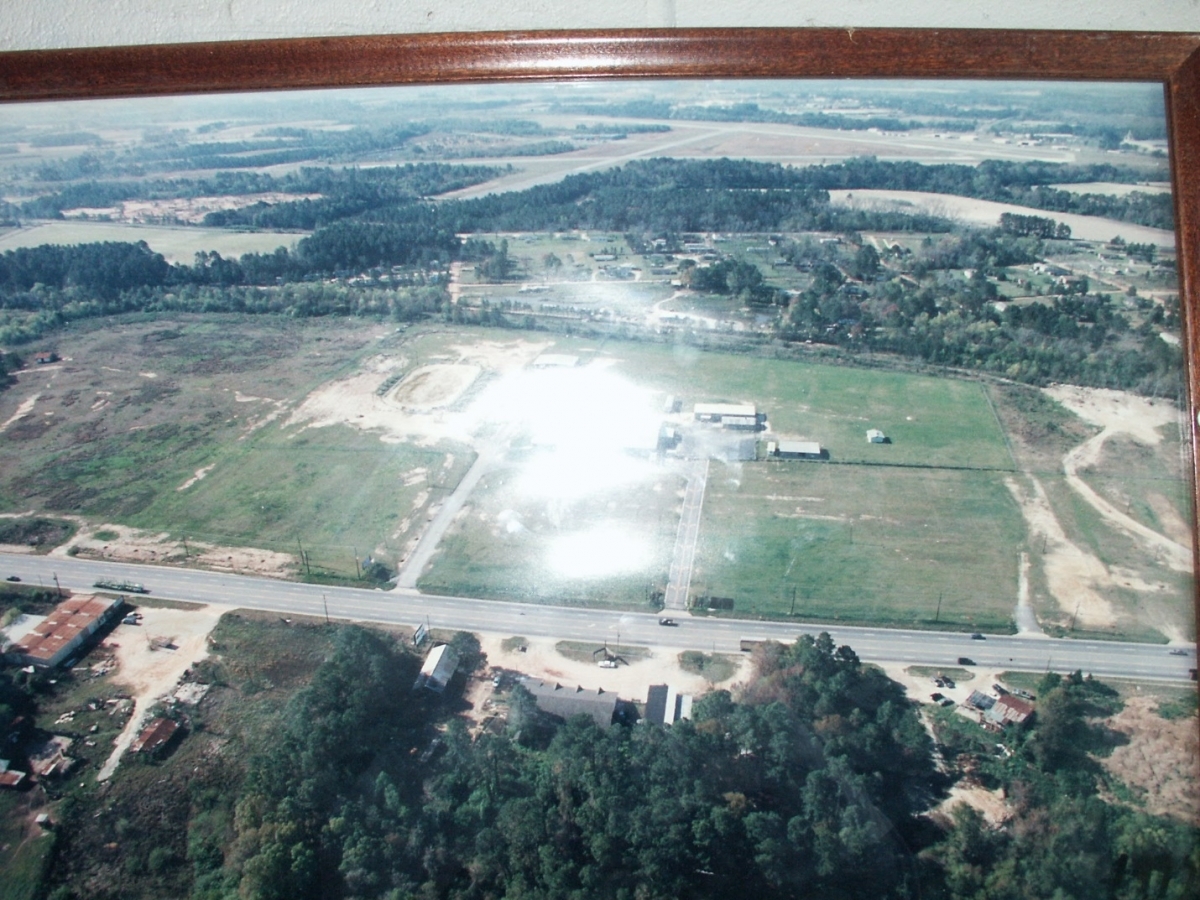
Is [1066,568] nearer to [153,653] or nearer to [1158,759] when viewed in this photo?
[1158,759]

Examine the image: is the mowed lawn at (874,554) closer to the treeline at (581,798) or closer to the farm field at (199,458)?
the treeline at (581,798)

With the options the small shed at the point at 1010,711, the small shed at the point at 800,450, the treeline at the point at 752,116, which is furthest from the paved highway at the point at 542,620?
the treeline at the point at 752,116

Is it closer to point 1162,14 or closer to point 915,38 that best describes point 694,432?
point 915,38

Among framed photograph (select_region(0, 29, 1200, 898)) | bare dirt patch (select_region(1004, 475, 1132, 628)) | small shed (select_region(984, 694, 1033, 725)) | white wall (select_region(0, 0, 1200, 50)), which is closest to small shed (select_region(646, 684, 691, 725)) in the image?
framed photograph (select_region(0, 29, 1200, 898))

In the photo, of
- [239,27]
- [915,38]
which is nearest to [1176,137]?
[915,38]

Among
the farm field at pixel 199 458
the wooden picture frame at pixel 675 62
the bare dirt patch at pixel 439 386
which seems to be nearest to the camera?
the wooden picture frame at pixel 675 62

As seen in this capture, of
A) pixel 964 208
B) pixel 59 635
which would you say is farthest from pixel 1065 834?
pixel 59 635
